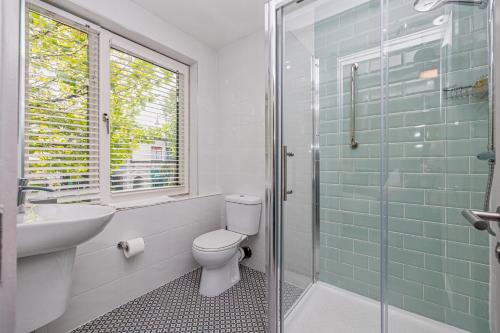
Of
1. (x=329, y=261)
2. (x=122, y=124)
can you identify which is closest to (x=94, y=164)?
(x=122, y=124)

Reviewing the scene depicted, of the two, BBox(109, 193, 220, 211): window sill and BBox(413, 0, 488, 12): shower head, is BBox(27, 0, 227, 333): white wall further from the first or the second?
BBox(413, 0, 488, 12): shower head

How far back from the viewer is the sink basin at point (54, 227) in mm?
853

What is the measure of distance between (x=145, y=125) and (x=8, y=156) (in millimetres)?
1632

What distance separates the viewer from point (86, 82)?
1.69 m

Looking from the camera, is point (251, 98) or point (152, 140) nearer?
point (152, 140)

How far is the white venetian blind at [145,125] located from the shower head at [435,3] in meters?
1.94

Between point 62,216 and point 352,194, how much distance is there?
5.87 ft

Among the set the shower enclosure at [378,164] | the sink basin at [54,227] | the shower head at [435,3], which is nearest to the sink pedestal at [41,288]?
the sink basin at [54,227]

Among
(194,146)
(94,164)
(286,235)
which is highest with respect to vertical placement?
(194,146)

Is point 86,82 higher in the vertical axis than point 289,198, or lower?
higher

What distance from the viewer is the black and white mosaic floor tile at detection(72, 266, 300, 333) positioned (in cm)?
146

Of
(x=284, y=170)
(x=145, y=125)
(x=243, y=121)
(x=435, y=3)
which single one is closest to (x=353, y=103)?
(x=435, y=3)

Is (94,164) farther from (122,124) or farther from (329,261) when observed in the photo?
(329,261)

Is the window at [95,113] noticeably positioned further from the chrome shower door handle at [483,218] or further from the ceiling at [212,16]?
the chrome shower door handle at [483,218]
